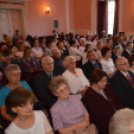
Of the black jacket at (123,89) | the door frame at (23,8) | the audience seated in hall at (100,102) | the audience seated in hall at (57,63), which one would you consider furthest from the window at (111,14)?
the audience seated in hall at (100,102)

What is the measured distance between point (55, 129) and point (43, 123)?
0.78 feet

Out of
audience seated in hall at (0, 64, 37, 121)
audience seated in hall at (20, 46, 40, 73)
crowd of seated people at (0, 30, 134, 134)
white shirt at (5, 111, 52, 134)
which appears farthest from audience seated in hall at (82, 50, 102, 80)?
white shirt at (5, 111, 52, 134)

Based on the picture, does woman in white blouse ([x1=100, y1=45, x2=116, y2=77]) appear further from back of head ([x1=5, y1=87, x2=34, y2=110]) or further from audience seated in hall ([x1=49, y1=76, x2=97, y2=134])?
back of head ([x1=5, y1=87, x2=34, y2=110])

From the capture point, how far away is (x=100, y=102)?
197cm

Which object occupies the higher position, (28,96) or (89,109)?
(28,96)

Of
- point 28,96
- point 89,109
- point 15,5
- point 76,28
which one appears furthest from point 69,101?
point 76,28

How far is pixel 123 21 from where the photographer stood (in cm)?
992

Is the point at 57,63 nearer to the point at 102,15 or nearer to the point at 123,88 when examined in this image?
the point at 123,88

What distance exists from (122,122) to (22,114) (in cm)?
84

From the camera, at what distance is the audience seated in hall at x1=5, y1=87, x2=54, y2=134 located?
140cm

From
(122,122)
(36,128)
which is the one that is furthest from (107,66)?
(122,122)

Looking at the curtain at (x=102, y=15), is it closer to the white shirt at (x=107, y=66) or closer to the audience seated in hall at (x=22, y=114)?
the white shirt at (x=107, y=66)

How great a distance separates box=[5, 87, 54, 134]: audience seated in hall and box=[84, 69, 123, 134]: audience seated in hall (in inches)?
28.1

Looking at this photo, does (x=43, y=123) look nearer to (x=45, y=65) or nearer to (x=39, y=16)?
(x=45, y=65)
